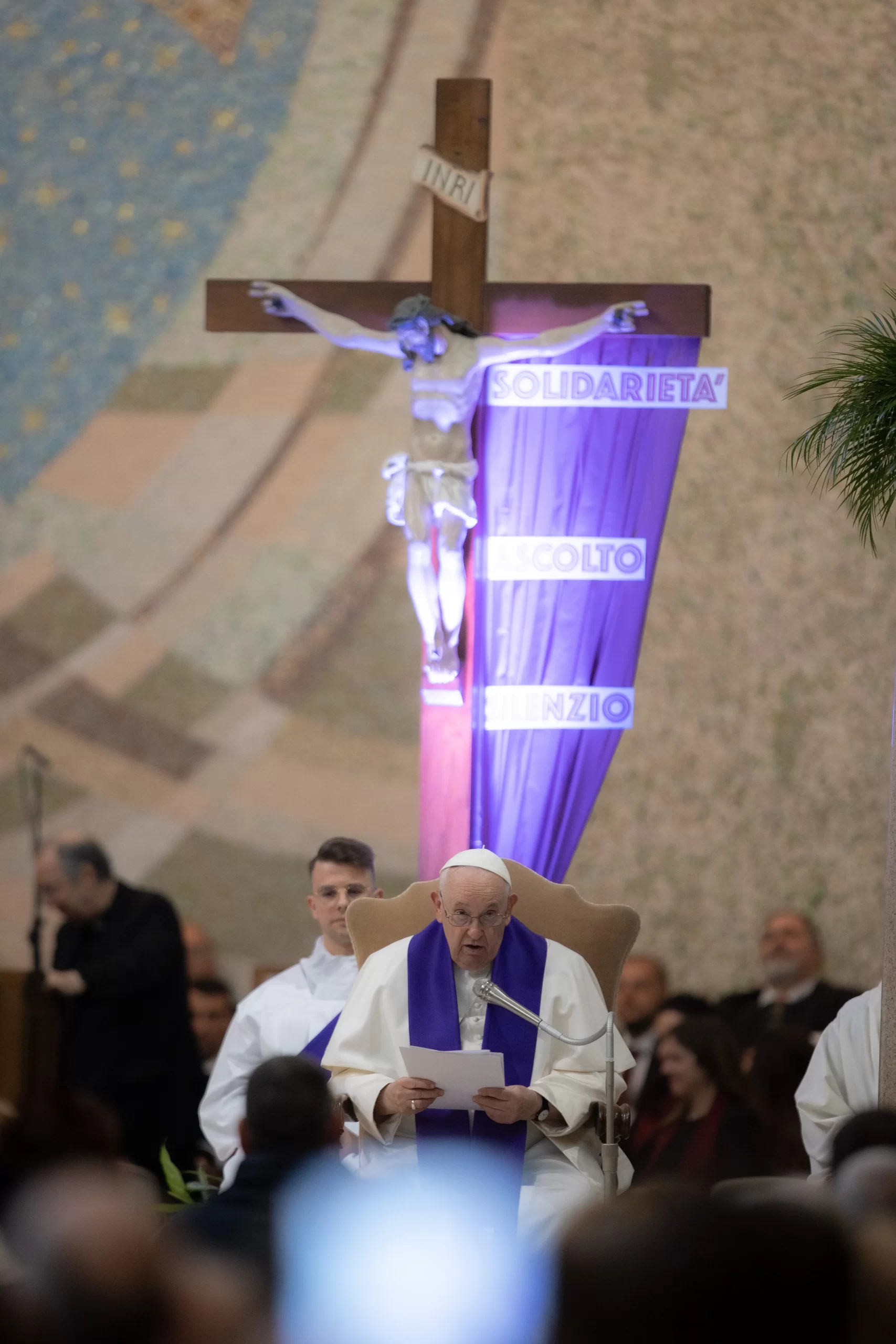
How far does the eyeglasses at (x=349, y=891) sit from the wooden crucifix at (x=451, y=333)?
1078 mm

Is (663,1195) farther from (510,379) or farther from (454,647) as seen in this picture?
(510,379)

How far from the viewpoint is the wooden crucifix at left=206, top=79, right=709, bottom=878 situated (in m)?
5.72

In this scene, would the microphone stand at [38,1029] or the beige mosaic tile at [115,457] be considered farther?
the beige mosaic tile at [115,457]

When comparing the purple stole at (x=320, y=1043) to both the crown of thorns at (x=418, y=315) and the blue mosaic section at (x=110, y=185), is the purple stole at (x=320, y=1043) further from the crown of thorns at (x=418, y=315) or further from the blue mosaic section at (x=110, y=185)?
→ the blue mosaic section at (x=110, y=185)

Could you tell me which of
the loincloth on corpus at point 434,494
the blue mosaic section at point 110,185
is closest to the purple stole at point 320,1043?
the loincloth on corpus at point 434,494

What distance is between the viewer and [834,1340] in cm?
120

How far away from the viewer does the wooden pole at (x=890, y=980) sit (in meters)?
3.51

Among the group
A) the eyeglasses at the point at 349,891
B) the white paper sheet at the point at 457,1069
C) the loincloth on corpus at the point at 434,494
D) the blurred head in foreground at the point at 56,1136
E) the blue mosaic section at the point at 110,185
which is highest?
the blue mosaic section at the point at 110,185

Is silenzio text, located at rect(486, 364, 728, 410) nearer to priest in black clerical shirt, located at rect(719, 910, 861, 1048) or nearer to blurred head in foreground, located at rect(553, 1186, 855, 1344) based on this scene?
priest in black clerical shirt, located at rect(719, 910, 861, 1048)

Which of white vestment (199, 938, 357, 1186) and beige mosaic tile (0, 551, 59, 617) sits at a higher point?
beige mosaic tile (0, 551, 59, 617)

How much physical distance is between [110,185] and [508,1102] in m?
5.25

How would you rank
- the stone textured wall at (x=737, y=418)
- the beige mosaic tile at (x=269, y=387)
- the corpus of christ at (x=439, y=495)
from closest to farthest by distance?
the corpus of christ at (x=439, y=495)
the stone textured wall at (x=737, y=418)
the beige mosaic tile at (x=269, y=387)

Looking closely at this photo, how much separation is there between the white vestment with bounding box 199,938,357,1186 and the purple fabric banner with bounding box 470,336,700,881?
5.81ft

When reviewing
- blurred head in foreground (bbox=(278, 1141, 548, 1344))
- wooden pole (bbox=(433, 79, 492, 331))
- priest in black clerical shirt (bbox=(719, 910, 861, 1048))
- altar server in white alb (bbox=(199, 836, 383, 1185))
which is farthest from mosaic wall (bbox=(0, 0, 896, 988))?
blurred head in foreground (bbox=(278, 1141, 548, 1344))
